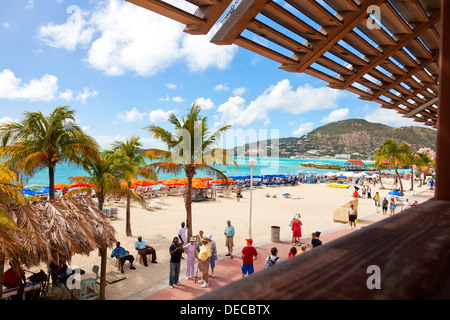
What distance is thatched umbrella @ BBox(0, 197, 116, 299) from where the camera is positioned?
5.73 metres

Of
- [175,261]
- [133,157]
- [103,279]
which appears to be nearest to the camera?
[103,279]

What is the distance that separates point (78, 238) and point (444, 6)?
809 cm

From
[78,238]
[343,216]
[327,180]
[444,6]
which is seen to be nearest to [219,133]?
[78,238]

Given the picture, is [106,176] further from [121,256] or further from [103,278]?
[103,278]

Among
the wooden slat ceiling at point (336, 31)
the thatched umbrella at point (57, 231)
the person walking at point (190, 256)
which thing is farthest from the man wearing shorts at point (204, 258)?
the wooden slat ceiling at point (336, 31)

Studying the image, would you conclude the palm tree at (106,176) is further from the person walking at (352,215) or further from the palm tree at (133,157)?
the person walking at (352,215)

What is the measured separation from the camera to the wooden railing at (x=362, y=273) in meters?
0.57

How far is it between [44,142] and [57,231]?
507cm

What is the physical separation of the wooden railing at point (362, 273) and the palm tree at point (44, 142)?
11083 mm

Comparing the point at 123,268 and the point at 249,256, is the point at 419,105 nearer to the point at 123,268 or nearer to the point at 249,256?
the point at 249,256

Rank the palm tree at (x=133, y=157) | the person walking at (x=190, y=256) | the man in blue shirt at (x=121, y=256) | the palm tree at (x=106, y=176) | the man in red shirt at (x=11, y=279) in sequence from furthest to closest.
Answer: the palm tree at (x=133, y=157), the palm tree at (x=106, y=176), the man in blue shirt at (x=121, y=256), the person walking at (x=190, y=256), the man in red shirt at (x=11, y=279)

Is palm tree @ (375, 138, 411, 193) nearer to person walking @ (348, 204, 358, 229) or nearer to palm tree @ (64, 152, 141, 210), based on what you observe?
person walking @ (348, 204, 358, 229)

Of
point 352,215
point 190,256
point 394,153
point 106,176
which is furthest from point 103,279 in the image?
point 394,153

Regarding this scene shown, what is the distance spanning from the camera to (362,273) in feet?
2.24
